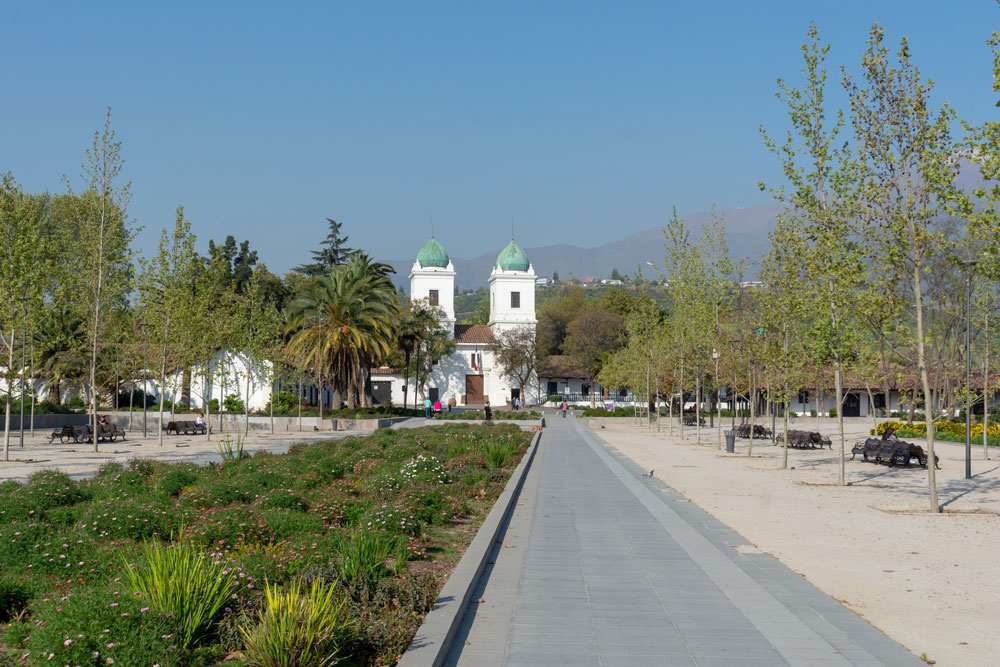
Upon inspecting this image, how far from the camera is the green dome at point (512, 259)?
90.4 m

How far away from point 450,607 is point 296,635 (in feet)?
5.77

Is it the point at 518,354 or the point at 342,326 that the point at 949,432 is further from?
the point at 518,354

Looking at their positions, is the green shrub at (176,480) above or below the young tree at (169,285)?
below

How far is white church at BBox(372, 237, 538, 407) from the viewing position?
83.8 m

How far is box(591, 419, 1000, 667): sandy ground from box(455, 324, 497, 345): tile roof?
62.0 meters

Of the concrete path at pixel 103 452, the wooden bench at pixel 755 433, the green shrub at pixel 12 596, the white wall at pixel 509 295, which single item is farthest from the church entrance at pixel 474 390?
the green shrub at pixel 12 596

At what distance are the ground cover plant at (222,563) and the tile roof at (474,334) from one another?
72.3 meters

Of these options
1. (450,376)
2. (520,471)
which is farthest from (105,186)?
(450,376)

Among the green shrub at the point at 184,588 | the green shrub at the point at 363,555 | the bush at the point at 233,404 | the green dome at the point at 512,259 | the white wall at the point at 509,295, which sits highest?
the green dome at the point at 512,259

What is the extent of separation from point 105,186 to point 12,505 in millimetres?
19356

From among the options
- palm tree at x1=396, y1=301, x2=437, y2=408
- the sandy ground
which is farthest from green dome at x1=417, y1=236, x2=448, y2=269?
the sandy ground

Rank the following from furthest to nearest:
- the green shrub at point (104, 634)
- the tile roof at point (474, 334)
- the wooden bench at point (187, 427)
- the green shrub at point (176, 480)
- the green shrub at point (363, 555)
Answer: the tile roof at point (474, 334)
the wooden bench at point (187, 427)
the green shrub at point (176, 480)
the green shrub at point (363, 555)
the green shrub at point (104, 634)

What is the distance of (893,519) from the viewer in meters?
13.0

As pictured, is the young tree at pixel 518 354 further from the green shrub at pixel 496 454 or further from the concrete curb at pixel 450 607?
the concrete curb at pixel 450 607
